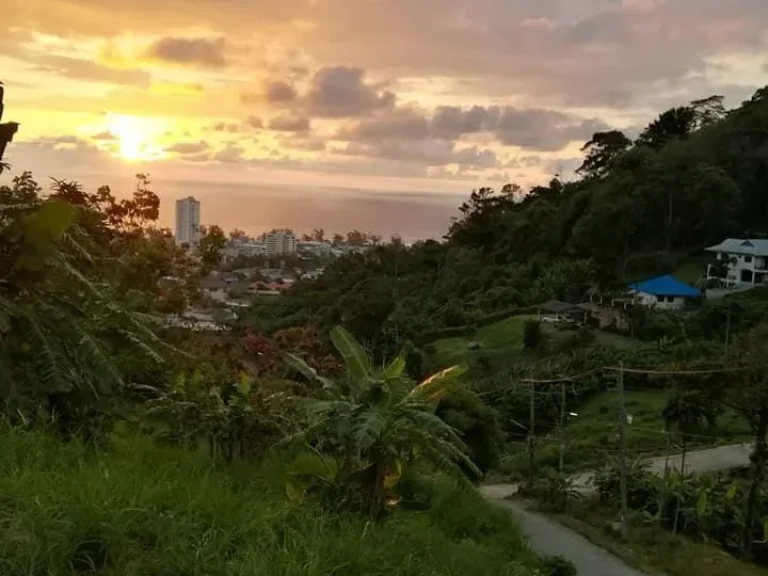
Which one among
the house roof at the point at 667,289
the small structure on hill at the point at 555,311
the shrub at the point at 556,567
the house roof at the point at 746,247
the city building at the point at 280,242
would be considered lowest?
the small structure on hill at the point at 555,311

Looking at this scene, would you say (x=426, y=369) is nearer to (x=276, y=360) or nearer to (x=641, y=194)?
(x=641, y=194)

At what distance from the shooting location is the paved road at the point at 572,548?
12148mm

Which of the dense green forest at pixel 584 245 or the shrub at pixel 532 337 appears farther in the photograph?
the dense green forest at pixel 584 245

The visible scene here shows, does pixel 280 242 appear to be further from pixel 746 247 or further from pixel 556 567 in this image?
pixel 556 567

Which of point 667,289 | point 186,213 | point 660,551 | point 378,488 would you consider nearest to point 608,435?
point 660,551

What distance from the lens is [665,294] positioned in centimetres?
4694

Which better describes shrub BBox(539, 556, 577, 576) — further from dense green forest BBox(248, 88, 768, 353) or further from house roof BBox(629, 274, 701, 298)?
house roof BBox(629, 274, 701, 298)

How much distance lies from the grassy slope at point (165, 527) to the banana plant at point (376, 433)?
49 cm

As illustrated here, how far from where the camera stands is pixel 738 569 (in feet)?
44.4

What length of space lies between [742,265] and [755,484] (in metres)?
38.0

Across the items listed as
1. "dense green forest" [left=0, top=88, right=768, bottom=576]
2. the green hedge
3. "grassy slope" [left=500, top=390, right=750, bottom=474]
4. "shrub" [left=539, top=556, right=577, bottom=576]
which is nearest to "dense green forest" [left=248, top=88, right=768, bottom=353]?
the green hedge

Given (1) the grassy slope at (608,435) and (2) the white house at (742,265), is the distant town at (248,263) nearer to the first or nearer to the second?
(1) the grassy slope at (608,435)

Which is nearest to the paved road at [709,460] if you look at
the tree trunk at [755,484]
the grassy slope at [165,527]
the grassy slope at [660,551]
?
the grassy slope at [660,551]

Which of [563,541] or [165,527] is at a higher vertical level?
[165,527]
